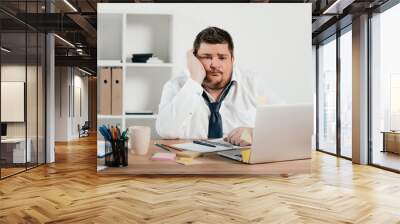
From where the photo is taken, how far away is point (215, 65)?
193 inches

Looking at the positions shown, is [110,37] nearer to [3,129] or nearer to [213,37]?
[213,37]

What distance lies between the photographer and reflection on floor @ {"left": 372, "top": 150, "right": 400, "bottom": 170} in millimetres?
5832

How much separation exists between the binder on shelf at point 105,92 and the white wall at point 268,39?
0.87 meters

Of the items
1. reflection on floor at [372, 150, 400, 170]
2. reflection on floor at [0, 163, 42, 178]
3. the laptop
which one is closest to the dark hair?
the laptop

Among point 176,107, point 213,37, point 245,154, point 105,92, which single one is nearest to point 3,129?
point 105,92

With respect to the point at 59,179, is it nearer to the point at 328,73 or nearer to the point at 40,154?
the point at 40,154

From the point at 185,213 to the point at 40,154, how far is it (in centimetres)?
399

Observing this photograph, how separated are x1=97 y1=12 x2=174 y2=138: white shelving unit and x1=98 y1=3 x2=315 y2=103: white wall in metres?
0.21

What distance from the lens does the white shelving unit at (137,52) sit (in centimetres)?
482

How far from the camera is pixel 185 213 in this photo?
325 centimetres

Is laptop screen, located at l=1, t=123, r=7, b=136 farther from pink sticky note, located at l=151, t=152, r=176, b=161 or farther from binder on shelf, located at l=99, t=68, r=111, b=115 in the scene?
pink sticky note, located at l=151, t=152, r=176, b=161

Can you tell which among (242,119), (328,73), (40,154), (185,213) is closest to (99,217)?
(185,213)

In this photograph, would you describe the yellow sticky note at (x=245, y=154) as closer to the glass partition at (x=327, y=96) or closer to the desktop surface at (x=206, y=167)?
the desktop surface at (x=206, y=167)

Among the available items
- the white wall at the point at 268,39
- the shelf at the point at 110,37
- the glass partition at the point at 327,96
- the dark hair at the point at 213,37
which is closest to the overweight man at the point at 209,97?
the dark hair at the point at 213,37
